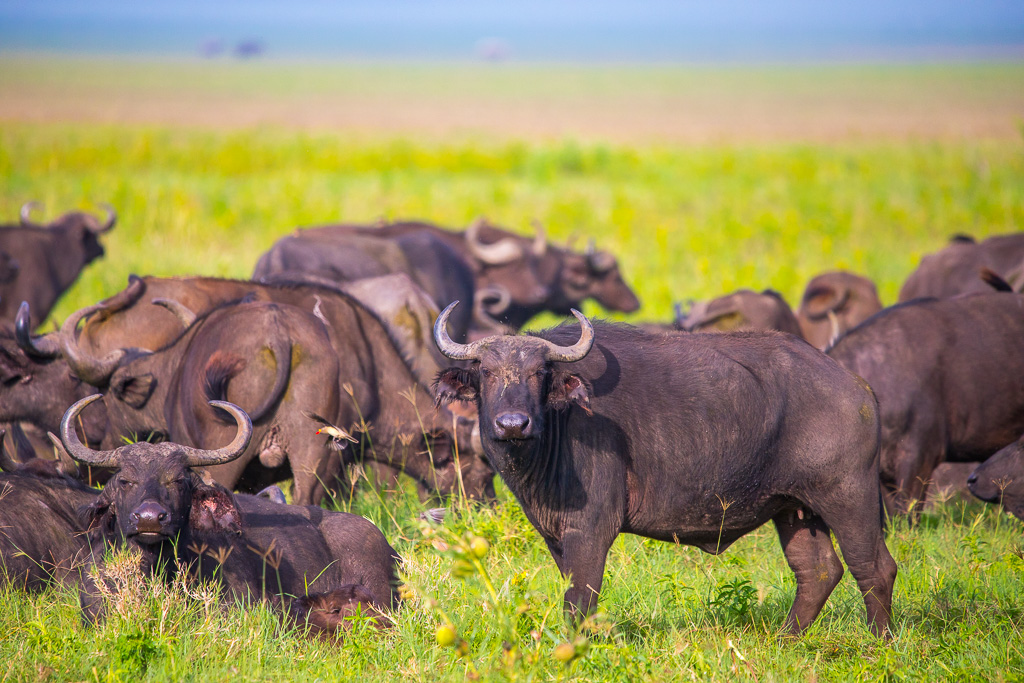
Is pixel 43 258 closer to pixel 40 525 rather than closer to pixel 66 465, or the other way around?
pixel 66 465

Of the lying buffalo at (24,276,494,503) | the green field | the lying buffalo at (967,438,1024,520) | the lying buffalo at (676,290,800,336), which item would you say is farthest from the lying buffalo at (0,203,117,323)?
the lying buffalo at (967,438,1024,520)

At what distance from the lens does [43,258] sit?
39.4 feet

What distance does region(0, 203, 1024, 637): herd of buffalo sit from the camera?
16.8 ft

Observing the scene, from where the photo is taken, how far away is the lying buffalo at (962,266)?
11.3m

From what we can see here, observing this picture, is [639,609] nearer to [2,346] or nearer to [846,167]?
[2,346]

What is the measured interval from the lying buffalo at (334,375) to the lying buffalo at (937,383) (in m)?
2.86

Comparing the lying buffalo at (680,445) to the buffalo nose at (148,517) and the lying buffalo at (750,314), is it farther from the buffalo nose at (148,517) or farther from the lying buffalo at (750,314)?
the lying buffalo at (750,314)

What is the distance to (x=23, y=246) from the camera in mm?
11867

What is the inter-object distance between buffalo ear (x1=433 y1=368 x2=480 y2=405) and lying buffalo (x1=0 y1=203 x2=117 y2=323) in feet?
25.2

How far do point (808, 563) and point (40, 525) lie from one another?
420 centimetres

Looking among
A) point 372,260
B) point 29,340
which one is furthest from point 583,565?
point 372,260

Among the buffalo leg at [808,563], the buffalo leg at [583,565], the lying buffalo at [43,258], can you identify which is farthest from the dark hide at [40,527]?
the lying buffalo at [43,258]

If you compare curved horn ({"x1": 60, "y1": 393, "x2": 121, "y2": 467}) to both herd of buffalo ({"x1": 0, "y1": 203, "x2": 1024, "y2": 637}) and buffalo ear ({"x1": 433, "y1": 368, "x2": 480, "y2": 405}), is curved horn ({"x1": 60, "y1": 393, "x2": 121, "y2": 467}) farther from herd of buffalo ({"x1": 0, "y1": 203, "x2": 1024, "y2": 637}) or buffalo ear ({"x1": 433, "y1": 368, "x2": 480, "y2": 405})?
buffalo ear ({"x1": 433, "y1": 368, "x2": 480, "y2": 405})

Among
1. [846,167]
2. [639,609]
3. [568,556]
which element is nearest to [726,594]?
[639,609]
